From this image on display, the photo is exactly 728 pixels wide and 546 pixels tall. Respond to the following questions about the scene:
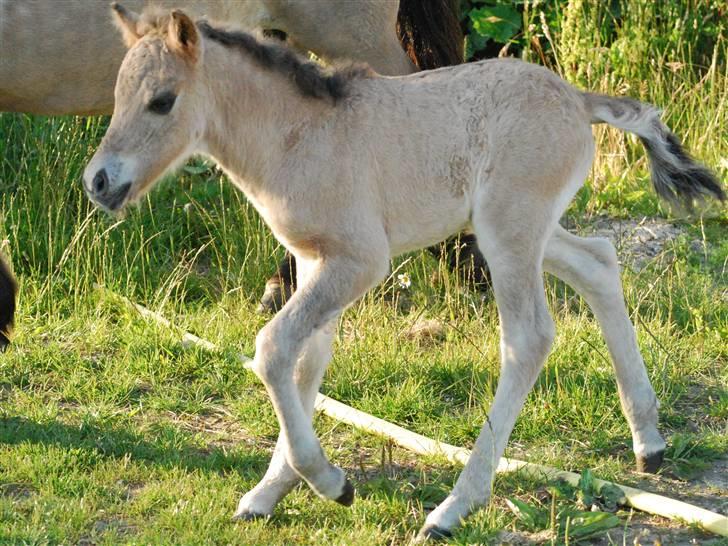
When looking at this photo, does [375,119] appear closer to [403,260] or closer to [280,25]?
[280,25]

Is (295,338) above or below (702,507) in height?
above

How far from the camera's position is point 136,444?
4883 mm

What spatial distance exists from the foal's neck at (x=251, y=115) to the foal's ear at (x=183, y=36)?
0.14 meters

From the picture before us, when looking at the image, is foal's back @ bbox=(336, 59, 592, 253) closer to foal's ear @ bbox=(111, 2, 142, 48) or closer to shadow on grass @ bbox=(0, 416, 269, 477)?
foal's ear @ bbox=(111, 2, 142, 48)

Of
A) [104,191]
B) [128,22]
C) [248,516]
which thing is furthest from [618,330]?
[128,22]

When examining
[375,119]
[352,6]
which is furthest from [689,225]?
[375,119]

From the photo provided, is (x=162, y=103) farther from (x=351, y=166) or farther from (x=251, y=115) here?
(x=351, y=166)

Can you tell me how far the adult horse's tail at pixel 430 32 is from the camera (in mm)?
6480

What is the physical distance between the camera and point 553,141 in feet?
13.6

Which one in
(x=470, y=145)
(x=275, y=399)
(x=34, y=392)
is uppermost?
(x=470, y=145)

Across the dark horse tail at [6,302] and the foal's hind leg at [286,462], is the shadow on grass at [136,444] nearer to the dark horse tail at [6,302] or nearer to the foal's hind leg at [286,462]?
the foal's hind leg at [286,462]

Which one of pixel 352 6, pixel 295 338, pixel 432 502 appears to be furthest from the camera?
pixel 352 6

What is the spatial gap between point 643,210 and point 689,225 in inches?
12.4

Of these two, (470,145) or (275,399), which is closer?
(275,399)
